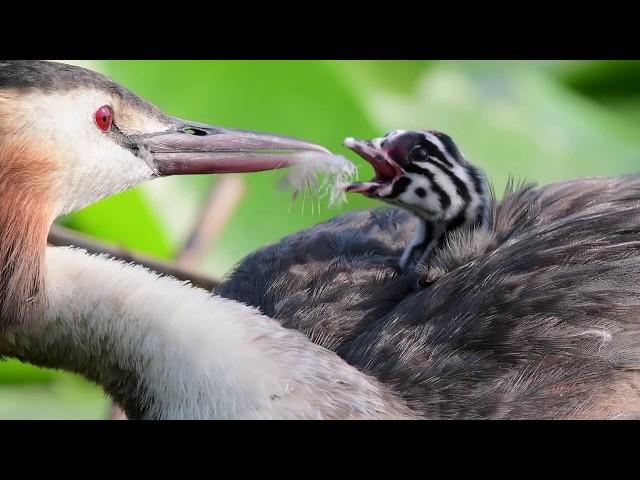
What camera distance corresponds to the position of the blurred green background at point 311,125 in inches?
201

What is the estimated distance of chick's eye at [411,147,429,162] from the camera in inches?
129

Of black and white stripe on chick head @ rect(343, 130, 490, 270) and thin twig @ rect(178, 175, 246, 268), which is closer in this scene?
black and white stripe on chick head @ rect(343, 130, 490, 270)

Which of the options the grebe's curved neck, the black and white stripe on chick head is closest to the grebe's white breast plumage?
the grebe's curved neck

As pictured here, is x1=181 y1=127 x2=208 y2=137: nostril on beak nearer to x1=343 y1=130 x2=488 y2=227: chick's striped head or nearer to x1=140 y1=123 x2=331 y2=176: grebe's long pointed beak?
x1=140 y1=123 x2=331 y2=176: grebe's long pointed beak

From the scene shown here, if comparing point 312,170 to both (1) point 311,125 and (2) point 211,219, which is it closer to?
(2) point 211,219

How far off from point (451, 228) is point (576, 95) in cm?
332

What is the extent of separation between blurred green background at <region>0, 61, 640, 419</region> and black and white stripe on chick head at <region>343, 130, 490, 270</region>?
1.52m

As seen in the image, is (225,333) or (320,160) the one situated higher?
(320,160)

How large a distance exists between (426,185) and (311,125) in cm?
208
